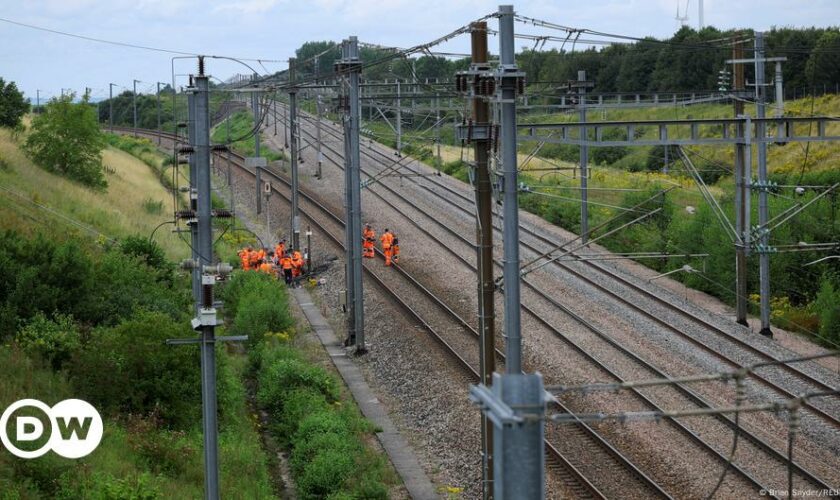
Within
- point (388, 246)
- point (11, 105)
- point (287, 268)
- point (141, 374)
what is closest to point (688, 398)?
point (141, 374)

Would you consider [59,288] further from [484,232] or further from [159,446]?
[484,232]

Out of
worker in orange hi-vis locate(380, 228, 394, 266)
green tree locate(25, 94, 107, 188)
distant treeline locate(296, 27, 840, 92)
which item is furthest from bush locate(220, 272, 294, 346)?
distant treeline locate(296, 27, 840, 92)

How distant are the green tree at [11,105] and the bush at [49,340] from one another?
32908 millimetres

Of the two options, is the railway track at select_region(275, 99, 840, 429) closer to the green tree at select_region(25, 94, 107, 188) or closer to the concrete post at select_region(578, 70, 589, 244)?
the concrete post at select_region(578, 70, 589, 244)

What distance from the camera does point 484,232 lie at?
15.4 metres

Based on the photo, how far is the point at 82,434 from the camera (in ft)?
56.4

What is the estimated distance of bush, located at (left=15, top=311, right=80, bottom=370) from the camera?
19.6 metres

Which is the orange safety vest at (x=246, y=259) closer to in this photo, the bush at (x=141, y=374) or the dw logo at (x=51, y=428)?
the bush at (x=141, y=374)

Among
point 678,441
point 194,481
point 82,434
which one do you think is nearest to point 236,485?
point 194,481

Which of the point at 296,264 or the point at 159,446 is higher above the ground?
the point at 296,264

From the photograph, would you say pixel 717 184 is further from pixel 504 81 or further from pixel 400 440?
pixel 504 81

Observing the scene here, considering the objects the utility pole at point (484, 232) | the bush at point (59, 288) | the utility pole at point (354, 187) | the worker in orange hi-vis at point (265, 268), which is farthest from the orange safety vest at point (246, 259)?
the utility pole at point (484, 232)

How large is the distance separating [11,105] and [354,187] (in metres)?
31.5

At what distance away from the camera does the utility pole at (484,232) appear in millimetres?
15023
